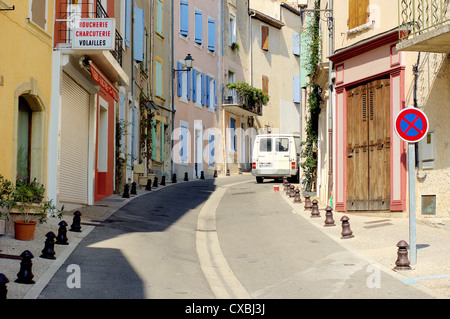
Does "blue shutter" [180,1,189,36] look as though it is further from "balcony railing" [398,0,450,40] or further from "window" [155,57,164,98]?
"balcony railing" [398,0,450,40]

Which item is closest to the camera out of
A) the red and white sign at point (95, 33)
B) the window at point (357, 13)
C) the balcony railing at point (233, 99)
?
the red and white sign at point (95, 33)

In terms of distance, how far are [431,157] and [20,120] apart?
870 centimetres

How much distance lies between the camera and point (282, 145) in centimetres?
2930

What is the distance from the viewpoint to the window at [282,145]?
96.2 ft

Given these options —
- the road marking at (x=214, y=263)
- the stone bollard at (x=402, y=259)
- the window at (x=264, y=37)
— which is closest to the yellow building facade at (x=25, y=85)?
the road marking at (x=214, y=263)

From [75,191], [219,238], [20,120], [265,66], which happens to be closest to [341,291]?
[219,238]

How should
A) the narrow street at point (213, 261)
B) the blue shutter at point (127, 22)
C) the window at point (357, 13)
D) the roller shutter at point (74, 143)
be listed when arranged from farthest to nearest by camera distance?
the blue shutter at point (127, 22), the window at point (357, 13), the roller shutter at point (74, 143), the narrow street at point (213, 261)

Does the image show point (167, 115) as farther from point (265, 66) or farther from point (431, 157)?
point (431, 157)

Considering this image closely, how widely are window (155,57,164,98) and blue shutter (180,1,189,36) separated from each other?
3.83 m

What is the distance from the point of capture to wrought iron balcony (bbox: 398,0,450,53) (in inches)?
523

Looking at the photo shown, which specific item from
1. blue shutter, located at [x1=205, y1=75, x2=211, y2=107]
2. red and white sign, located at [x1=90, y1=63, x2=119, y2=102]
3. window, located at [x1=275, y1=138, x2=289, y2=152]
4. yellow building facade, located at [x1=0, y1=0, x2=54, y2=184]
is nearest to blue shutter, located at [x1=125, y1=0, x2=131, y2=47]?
red and white sign, located at [x1=90, y1=63, x2=119, y2=102]

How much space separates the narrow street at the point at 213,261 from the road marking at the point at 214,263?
14 millimetres

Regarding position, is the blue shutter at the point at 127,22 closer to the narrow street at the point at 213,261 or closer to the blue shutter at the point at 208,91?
the narrow street at the point at 213,261

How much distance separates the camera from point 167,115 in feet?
109
